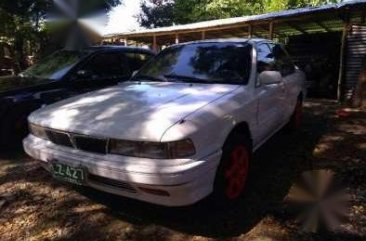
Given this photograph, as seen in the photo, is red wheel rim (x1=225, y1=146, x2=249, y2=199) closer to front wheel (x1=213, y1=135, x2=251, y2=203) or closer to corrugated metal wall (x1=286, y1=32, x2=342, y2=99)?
front wheel (x1=213, y1=135, x2=251, y2=203)

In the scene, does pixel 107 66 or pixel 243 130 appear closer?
pixel 243 130

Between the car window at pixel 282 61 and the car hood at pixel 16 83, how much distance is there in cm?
339

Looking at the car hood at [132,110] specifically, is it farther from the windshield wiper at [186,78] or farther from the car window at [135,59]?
the car window at [135,59]

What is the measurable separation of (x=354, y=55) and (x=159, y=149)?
29.6ft

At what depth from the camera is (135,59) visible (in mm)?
7309

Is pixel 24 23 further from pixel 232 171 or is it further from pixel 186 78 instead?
pixel 232 171

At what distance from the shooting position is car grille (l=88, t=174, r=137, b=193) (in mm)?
3209

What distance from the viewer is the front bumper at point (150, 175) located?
2.98 metres

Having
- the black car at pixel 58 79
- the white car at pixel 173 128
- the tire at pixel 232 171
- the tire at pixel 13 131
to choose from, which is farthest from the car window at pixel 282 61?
the tire at pixel 13 131

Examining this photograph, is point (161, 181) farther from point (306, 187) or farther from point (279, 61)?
point (279, 61)

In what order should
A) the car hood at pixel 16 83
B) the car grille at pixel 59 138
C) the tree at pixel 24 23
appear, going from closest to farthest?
1. the car grille at pixel 59 138
2. the car hood at pixel 16 83
3. the tree at pixel 24 23

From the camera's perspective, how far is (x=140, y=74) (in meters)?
4.95

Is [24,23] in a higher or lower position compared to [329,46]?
higher

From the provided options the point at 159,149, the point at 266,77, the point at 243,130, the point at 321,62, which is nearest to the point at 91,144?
the point at 159,149
